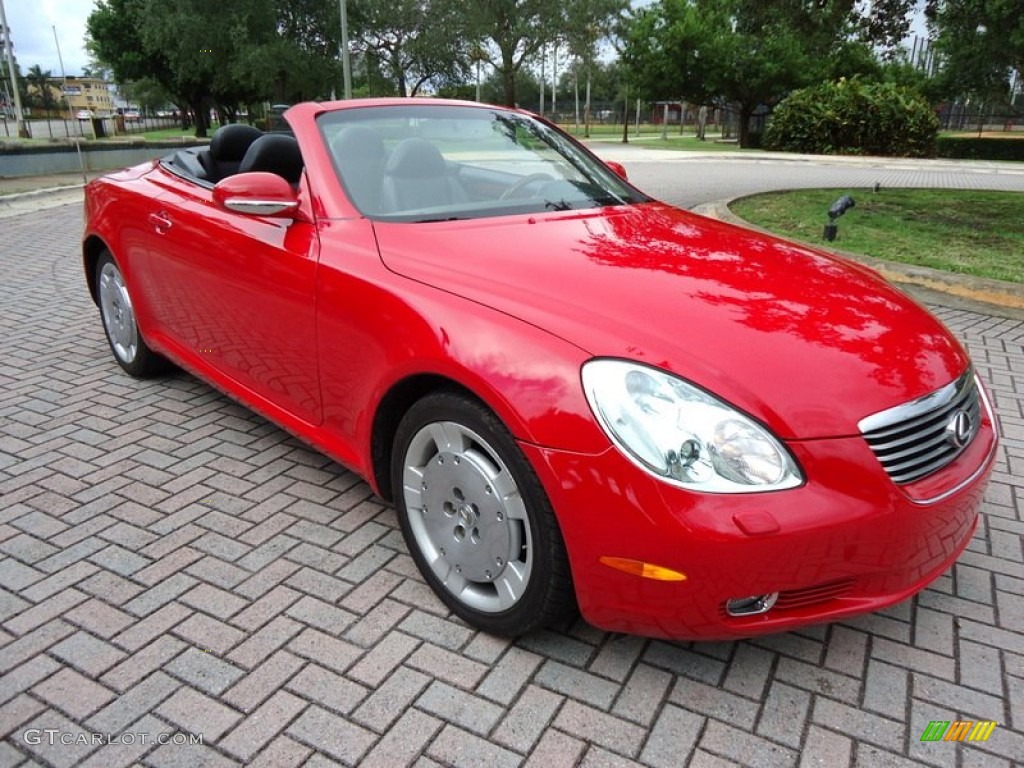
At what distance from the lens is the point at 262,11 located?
114 ft

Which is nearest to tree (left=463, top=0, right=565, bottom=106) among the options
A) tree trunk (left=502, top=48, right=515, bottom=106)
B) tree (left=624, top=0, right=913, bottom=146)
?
tree trunk (left=502, top=48, right=515, bottom=106)

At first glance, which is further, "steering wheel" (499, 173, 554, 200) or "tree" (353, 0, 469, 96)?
"tree" (353, 0, 469, 96)

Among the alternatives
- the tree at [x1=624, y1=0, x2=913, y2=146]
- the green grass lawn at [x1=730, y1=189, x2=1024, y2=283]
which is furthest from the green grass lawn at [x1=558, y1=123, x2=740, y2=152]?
the green grass lawn at [x1=730, y1=189, x2=1024, y2=283]

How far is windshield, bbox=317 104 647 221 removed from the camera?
9.43ft

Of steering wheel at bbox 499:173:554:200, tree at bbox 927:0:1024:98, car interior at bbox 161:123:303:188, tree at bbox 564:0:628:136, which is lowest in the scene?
steering wheel at bbox 499:173:554:200

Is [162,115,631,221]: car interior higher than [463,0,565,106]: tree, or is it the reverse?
[463,0,565,106]: tree

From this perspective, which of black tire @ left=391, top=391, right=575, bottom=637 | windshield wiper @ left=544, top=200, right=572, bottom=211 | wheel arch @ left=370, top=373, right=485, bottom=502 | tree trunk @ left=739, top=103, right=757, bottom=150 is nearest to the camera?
black tire @ left=391, top=391, right=575, bottom=637

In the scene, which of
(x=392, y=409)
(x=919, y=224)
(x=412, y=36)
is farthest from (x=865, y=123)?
(x=392, y=409)

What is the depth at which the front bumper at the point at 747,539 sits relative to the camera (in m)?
1.78

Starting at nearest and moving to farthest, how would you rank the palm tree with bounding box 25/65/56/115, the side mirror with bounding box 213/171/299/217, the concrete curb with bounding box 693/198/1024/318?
the side mirror with bounding box 213/171/299/217, the concrete curb with bounding box 693/198/1024/318, the palm tree with bounding box 25/65/56/115

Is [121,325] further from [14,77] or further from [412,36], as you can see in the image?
[412,36]

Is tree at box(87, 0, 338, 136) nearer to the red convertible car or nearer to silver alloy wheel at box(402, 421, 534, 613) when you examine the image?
the red convertible car

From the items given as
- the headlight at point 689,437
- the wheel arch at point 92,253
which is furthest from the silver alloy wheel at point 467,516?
the wheel arch at point 92,253

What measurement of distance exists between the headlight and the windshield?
3.99 feet
